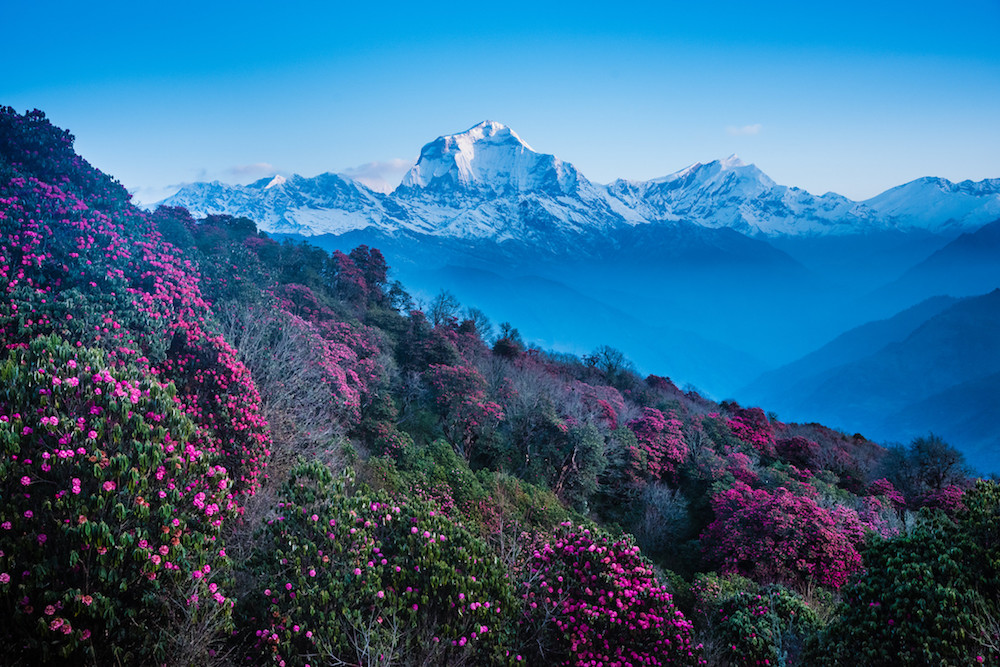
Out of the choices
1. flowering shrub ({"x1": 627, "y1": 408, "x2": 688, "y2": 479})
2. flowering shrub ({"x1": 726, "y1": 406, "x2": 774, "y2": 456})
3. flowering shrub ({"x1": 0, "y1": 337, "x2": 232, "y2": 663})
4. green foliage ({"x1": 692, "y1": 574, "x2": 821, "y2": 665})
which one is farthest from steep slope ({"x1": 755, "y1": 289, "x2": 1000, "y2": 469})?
flowering shrub ({"x1": 0, "y1": 337, "x2": 232, "y2": 663})

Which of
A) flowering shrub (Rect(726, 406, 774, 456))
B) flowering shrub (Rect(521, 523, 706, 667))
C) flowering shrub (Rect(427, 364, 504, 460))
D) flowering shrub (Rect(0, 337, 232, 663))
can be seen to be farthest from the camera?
flowering shrub (Rect(726, 406, 774, 456))

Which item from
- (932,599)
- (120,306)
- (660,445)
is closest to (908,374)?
(660,445)

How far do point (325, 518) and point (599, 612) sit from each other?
16.5ft

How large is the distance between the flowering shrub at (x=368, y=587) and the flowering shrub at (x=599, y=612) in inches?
57.8

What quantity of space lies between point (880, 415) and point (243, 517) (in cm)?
21080

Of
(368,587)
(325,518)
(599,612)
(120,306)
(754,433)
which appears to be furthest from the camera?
(754,433)

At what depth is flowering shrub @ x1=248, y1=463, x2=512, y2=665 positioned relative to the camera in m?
6.50

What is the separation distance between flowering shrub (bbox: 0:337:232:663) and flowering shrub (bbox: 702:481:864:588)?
18576 millimetres

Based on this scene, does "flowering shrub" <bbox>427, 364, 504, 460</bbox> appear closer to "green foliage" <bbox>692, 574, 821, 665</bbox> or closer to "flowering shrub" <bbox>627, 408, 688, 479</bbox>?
"flowering shrub" <bbox>627, 408, 688, 479</bbox>

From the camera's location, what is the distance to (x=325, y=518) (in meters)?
7.59

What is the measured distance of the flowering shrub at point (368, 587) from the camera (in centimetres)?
650

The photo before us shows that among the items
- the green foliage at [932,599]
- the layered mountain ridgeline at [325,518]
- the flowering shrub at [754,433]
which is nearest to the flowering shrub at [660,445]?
the layered mountain ridgeline at [325,518]

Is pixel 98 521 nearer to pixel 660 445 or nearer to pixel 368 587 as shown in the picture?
pixel 368 587

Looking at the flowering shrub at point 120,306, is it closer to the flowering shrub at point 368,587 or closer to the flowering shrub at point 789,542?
the flowering shrub at point 368,587
